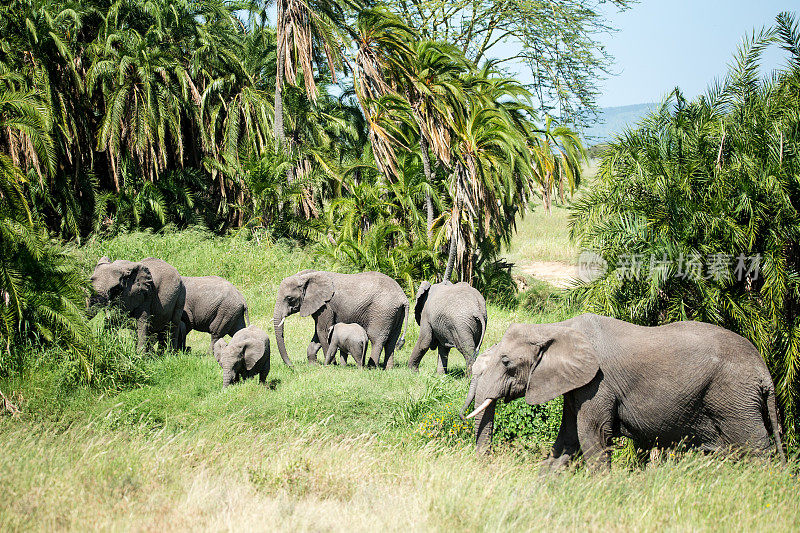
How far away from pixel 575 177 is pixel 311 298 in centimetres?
1078

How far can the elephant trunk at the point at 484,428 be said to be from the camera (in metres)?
7.83

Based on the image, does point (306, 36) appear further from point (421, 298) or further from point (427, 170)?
point (421, 298)

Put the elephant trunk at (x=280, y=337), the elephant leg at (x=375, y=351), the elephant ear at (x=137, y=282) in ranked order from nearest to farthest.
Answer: the elephant ear at (x=137, y=282) → the elephant trunk at (x=280, y=337) → the elephant leg at (x=375, y=351)

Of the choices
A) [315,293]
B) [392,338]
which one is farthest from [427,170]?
[315,293]

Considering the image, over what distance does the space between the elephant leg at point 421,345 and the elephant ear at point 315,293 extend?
5.34 feet

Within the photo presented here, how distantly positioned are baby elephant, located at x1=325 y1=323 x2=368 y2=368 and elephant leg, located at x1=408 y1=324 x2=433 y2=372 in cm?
84

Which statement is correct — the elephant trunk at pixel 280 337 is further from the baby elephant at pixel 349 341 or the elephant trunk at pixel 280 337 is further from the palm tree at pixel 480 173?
the palm tree at pixel 480 173

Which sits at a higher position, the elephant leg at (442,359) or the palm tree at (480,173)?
the palm tree at (480,173)

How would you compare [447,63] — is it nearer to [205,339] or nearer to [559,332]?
[205,339]

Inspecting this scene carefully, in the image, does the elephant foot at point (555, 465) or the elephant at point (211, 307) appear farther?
the elephant at point (211, 307)

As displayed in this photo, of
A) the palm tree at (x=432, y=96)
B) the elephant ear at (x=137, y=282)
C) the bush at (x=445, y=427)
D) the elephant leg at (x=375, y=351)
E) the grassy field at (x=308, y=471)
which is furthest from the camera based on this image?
the palm tree at (x=432, y=96)

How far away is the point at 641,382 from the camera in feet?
24.0

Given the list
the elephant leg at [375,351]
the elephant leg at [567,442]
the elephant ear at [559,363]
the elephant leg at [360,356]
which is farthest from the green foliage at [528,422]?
the elephant leg at [375,351]

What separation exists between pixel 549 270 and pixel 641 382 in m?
22.3
